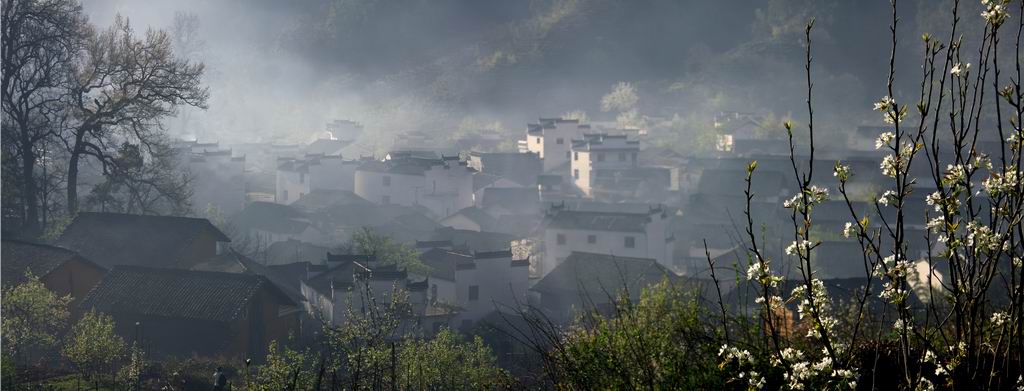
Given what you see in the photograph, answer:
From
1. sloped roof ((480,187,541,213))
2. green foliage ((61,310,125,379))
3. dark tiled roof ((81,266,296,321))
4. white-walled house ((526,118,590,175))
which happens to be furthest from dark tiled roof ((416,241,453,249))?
white-walled house ((526,118,590,175))

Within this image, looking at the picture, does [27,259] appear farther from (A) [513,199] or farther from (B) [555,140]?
(B) [555,140]

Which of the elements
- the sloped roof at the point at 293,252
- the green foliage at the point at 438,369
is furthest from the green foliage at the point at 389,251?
the green foliage at the point at 438,369

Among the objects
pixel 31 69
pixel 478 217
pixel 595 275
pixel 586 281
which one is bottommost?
pixel 586 281

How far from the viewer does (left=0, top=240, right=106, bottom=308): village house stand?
33.8ft

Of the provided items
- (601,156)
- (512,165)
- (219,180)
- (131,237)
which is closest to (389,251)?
(131,237)

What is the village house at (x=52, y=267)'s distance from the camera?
33.8 ft

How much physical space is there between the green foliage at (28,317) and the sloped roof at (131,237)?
8.34 feet

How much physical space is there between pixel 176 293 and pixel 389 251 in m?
5.04

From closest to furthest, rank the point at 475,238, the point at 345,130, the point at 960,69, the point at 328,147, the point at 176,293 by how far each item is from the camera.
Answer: the point at 960,69
the point at 176,293
the point at 475,238
the point at 328,147
the point at 345,130

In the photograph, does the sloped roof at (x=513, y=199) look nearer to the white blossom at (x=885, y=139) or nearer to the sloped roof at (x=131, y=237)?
the sloped roof at (x=131, y=237)

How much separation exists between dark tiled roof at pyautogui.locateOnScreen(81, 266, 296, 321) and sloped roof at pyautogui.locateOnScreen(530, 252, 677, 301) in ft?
16.1

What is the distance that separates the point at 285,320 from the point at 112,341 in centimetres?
259

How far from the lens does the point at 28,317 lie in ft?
29.9

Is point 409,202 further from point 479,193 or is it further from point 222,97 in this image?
point 222,97
